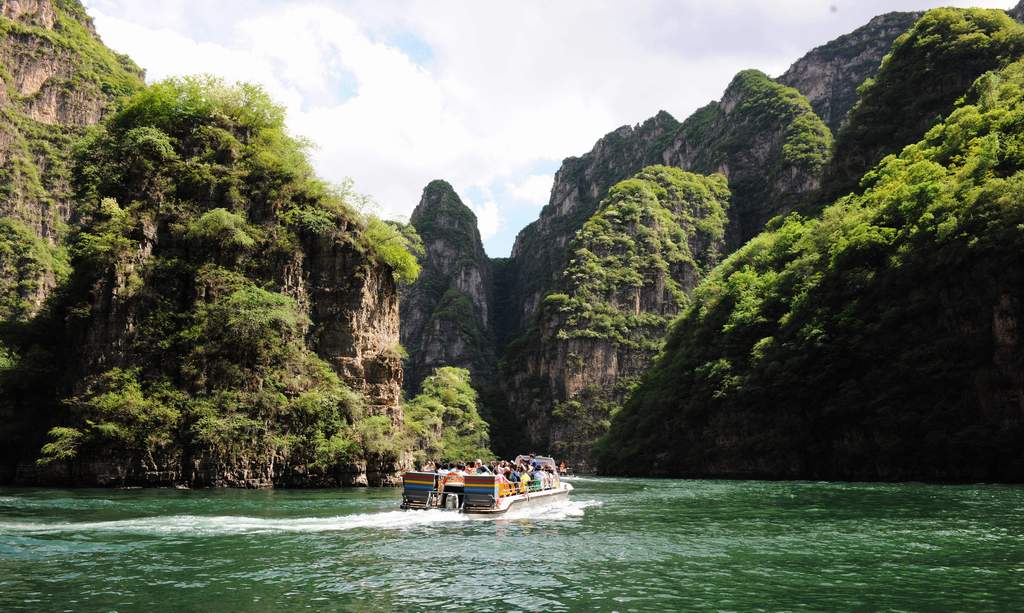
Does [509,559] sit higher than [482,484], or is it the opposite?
[482,484]

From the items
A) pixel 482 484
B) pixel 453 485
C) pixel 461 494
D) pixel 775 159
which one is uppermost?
pixel 775 159

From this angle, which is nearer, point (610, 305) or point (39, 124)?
point (39, 124)

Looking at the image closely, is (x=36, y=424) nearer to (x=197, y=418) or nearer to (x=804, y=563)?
(x=197, y=418)

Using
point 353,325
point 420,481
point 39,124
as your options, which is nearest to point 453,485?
point 420,481

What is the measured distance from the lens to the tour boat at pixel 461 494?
2808 centimetres

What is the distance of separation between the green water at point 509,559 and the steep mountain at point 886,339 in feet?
75.3

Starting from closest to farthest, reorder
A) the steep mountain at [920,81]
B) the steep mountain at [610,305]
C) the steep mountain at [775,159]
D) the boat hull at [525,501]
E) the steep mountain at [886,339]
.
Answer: the boat hull at [525,501] → the steep mountain at [886,339] → the steep mountain at [920,81] → the steep mountain at [610,305] → the steep mountain at [775,159]

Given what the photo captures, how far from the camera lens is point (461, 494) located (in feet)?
94.9

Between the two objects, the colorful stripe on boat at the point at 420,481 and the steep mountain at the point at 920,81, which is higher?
the steep mountain at the point at 920,81

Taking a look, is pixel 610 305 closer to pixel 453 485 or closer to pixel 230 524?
pixel 453 485

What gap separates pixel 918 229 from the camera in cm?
5719

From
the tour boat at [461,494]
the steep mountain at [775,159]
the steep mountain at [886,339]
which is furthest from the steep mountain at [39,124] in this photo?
the steep mountain at [775,159]

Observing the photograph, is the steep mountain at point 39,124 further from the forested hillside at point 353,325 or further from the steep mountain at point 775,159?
the steep mountain at point 775,159

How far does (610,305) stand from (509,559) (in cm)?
15070
